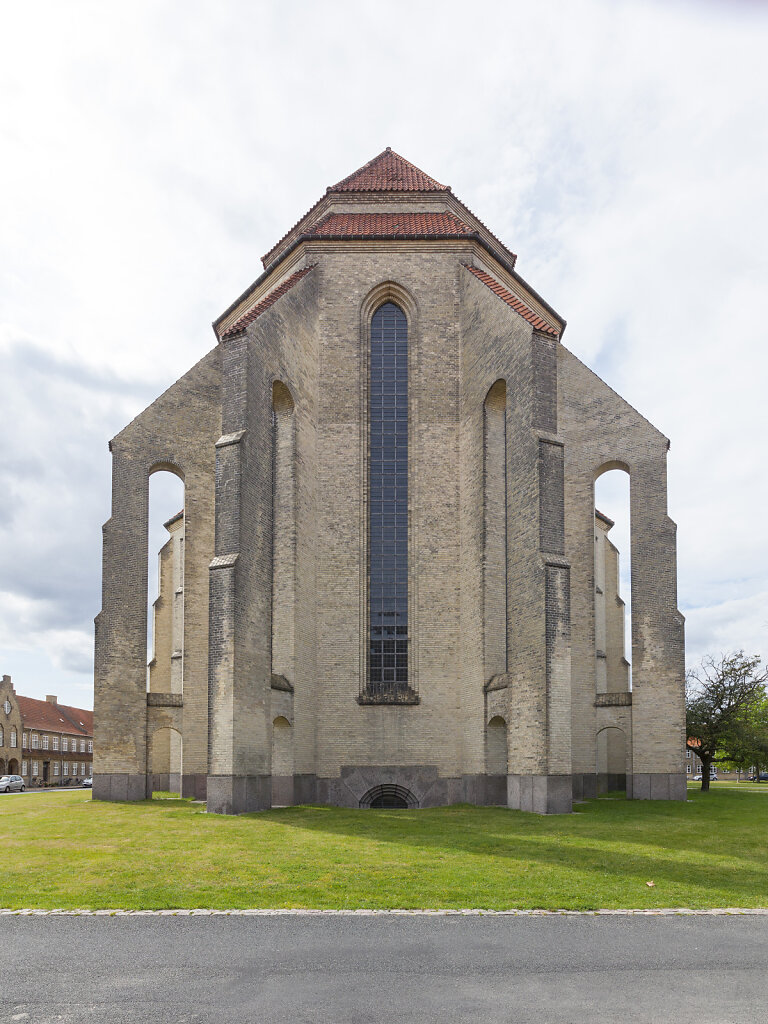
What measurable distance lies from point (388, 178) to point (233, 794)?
74.0 ft

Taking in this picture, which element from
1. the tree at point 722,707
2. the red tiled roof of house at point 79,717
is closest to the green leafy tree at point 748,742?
the tree at point 722,707

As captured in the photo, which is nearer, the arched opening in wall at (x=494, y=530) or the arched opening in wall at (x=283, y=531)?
the arched opening in wall at (x=283, y=531)

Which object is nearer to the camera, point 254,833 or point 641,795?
point 254,833

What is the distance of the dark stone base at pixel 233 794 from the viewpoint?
1998cm

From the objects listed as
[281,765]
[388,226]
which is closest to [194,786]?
[281,765]

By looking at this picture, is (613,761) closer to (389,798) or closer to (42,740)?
(389,798)

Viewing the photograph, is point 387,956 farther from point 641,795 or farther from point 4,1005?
point 641,795

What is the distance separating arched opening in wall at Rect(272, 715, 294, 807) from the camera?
2345 cm

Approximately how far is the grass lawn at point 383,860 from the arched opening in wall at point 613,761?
28.6 ft

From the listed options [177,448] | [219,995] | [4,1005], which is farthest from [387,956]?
[177,448]

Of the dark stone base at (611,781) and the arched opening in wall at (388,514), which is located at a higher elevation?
the arched opening in wall at (388,514)

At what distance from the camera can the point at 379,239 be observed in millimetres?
27703

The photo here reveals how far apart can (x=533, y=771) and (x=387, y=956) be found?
14175mm

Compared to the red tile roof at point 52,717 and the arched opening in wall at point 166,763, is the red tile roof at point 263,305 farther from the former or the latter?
the red tile roof at point 52,717
